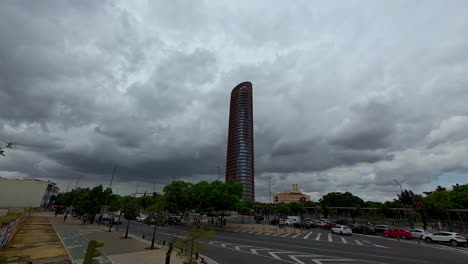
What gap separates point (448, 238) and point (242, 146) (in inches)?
5909

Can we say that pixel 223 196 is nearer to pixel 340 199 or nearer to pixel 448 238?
pixel 448 238

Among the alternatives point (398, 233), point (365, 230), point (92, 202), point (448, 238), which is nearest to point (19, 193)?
point (92, 202)

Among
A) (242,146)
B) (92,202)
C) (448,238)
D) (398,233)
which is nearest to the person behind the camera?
(448,238)

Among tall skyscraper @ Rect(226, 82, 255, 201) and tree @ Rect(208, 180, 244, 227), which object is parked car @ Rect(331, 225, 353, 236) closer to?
tree @ Rect(208, 180, 244, 227)

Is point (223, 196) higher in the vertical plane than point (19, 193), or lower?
lower

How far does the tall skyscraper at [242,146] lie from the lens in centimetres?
16938

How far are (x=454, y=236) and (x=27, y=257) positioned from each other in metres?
45.9

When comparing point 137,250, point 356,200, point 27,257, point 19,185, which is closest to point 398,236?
point 137,250

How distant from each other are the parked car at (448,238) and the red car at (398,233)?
2877mm

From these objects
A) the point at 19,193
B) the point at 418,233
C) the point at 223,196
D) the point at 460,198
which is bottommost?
the point at 418,233

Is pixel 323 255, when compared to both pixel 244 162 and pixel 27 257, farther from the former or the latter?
pixel 244 162

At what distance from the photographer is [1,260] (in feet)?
46.8

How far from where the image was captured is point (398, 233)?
3547 centimetres

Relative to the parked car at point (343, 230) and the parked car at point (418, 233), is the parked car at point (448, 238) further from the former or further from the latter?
the parked car at point (343, 230)
